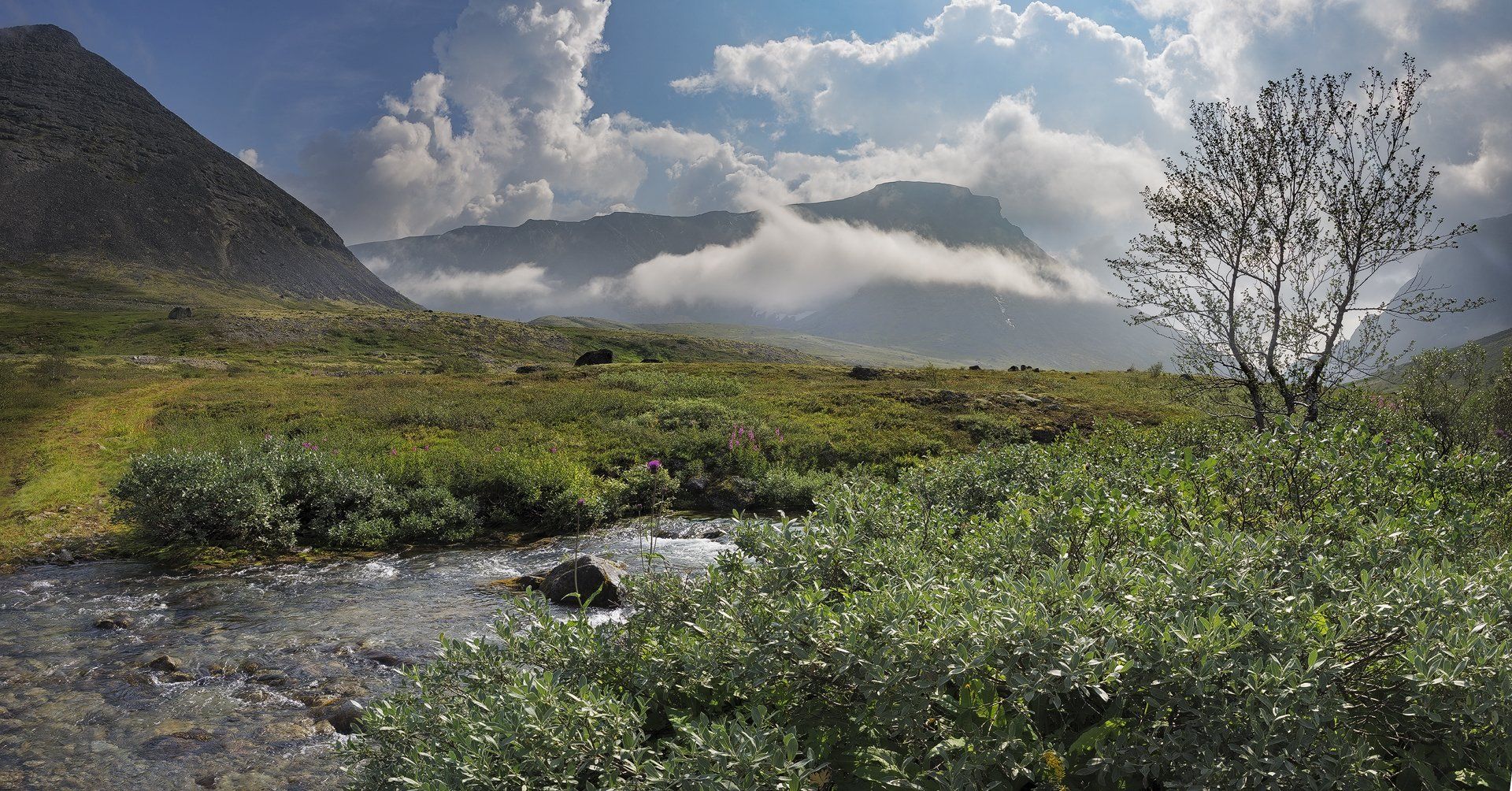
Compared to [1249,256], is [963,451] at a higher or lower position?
lower

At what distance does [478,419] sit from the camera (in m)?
31.1

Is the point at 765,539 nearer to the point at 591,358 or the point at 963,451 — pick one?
the point at 963,451

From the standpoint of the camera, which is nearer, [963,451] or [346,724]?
[346,724]

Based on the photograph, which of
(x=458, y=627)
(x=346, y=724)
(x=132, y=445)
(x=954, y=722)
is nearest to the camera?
(x=954, y=722)

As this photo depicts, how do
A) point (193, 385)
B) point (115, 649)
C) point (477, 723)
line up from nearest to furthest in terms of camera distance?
point (477, 723)
point (115, 649)
point (193, 385)

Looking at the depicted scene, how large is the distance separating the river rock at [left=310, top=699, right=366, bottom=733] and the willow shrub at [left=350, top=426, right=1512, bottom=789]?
11.7 ft

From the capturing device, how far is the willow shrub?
3.06 m

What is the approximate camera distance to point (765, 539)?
211 inches

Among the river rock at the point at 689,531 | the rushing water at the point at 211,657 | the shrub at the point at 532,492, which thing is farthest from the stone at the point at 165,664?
the river rock at the point at 689,531

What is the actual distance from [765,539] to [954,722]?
213cm

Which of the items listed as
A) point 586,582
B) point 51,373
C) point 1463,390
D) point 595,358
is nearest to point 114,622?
point 586,582

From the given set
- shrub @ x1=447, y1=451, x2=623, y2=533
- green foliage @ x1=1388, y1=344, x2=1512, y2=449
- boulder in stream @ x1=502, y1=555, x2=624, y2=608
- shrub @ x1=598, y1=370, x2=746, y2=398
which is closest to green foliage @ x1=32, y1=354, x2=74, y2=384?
shrub @ x1=598, y1=370, x2=746, y2=398

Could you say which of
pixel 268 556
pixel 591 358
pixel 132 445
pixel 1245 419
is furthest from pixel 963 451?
pixel 591 358

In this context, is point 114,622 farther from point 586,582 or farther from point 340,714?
point 586,582
